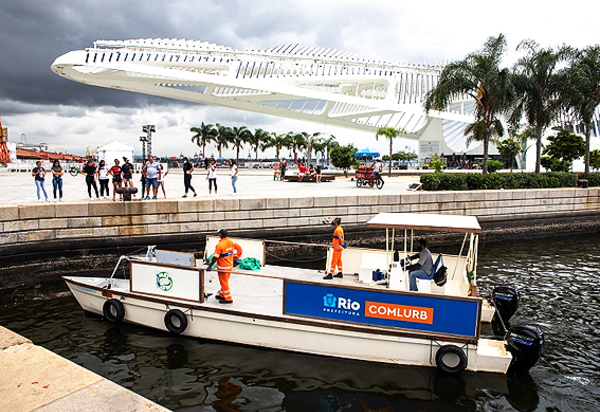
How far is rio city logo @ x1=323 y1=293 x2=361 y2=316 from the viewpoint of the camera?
25.4 ft

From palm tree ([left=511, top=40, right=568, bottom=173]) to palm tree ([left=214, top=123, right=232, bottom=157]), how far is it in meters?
67.1

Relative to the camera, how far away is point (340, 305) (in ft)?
25.6

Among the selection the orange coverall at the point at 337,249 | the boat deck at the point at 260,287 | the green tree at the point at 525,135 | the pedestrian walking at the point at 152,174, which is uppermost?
the green tree at the point at 525,135

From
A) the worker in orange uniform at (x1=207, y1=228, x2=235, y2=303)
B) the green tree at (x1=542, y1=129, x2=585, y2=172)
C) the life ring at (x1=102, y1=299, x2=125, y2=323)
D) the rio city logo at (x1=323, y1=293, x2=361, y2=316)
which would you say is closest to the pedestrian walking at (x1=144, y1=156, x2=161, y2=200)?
the life ring at (x1=102, y1=299, x2=125, y2=323)

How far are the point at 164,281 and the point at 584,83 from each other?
28.2 meters

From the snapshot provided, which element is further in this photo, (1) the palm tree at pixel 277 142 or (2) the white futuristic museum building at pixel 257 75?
(1) the palm tree at pixel 277 142

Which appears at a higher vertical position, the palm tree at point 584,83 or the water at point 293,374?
the palm tree at point 584,83

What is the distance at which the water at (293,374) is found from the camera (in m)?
6.84

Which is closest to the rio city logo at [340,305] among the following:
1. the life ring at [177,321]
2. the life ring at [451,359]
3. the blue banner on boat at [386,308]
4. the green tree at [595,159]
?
the blue banner on boat at [386,308]

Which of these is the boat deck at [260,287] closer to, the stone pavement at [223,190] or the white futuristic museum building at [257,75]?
the stone pavement at [223,190]

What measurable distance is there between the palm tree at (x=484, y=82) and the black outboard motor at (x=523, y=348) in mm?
19114

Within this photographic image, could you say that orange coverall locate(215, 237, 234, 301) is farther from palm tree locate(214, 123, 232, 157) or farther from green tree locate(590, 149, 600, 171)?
palm tree locate(214, 123, 232, 157)

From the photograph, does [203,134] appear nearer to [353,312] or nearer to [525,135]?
[525,135]

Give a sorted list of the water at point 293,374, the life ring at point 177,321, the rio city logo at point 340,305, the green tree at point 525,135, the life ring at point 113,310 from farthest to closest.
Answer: the green tree at point 525,135, the life ring at point 113,310, the life ring at point 177,321, the rio city logo at point 340,305, the water at point 293,374
